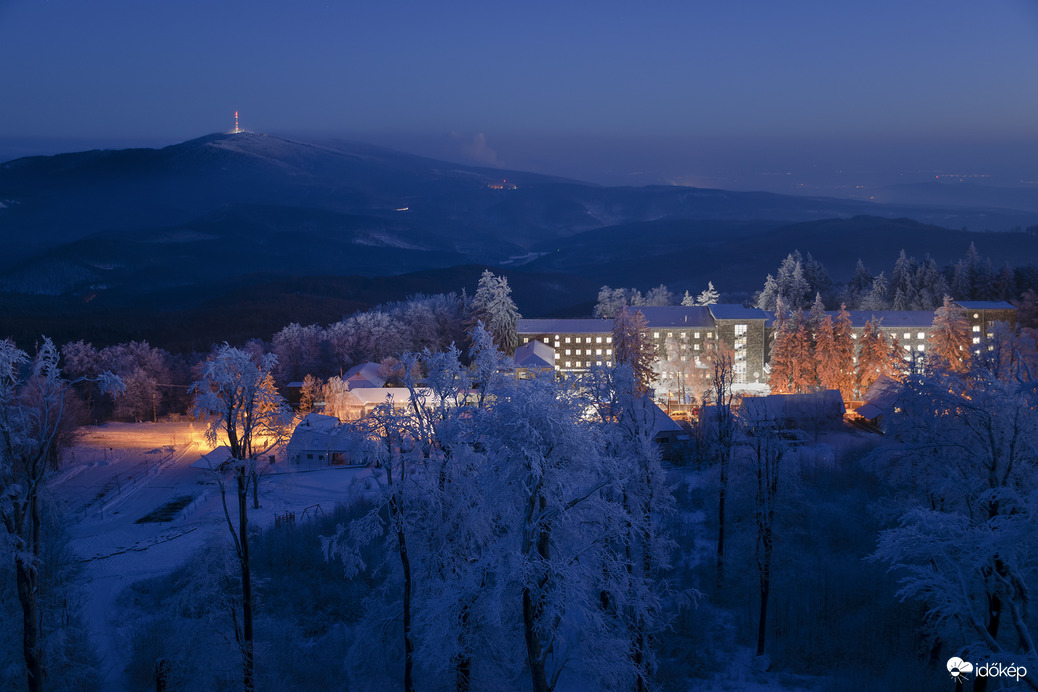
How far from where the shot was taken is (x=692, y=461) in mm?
35000

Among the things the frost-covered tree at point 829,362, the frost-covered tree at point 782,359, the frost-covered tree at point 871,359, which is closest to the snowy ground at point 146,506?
the frost-covered tree at point 782,359

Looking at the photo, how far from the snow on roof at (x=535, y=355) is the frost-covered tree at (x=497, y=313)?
4.29 feet

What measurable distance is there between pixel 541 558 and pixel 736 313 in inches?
1901


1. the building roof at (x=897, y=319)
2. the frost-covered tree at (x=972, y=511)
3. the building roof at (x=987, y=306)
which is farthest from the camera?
the building roof at (x=987, y=306)

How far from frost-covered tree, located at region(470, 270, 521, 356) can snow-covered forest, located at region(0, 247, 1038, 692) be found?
2741 centimetres

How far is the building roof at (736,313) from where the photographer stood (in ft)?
182

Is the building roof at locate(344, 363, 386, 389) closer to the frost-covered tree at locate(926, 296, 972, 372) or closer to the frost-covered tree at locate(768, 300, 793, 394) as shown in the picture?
the frost-covered tree at locate(768, 300, 793, 394)

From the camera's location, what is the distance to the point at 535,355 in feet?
167

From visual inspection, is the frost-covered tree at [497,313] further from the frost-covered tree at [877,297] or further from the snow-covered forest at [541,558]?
the frost-covered tree at [877,297]

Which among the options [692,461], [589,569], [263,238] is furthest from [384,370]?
[263,238]

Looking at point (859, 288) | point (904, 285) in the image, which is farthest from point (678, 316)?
point (859, 288)

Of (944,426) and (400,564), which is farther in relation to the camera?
(944,426)

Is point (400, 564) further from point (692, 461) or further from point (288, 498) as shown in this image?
point (692, 461)

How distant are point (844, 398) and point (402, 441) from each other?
39.2 m
